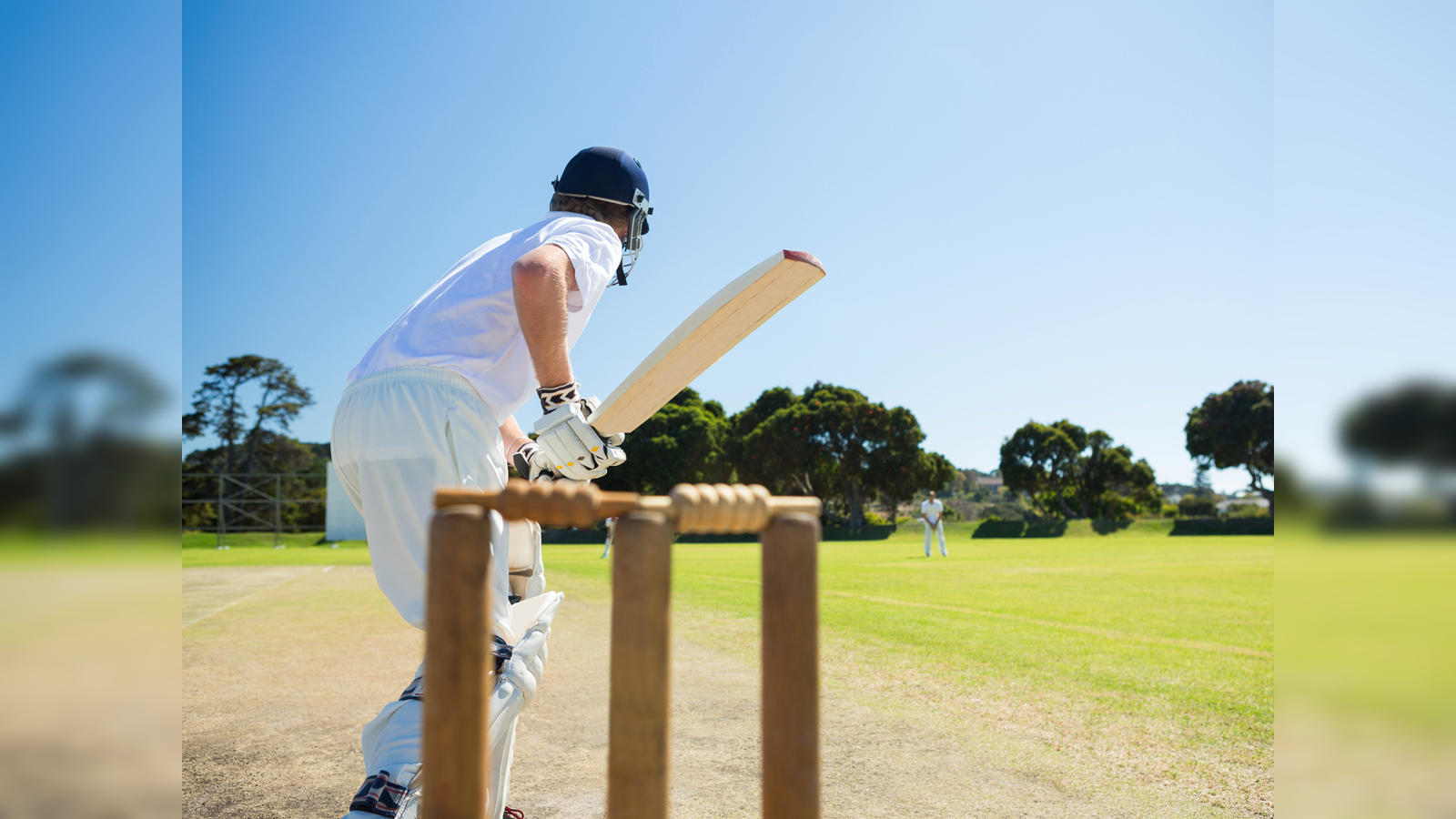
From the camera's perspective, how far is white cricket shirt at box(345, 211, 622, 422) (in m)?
2.06

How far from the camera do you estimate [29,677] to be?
356cm

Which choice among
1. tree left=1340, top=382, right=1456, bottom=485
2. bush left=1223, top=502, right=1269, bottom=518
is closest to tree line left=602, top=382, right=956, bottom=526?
bush left=1223, top=502, right=1269, bottom=518

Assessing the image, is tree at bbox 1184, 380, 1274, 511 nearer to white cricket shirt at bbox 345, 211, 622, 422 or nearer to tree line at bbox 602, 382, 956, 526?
tree line at bbox 602, 382, 956, 526

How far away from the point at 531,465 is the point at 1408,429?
10.1 feet

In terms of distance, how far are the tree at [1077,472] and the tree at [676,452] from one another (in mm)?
21125

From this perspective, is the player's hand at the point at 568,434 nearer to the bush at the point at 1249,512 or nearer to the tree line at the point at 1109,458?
the bush at the point at 1249,512

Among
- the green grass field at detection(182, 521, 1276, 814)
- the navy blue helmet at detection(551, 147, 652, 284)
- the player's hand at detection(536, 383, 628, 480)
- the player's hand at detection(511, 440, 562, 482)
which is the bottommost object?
the green grass field at detection(182, 521, 1276, 814)

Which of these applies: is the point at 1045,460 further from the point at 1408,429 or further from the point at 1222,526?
the point at 1408,429

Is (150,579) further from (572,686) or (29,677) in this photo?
(572,686)

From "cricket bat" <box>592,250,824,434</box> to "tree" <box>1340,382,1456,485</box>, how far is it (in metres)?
1.98

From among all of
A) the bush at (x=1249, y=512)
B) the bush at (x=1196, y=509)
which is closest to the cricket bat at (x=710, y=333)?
the bush at (x=1249, y=512)

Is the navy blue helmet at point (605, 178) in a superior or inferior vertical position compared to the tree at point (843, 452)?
superior

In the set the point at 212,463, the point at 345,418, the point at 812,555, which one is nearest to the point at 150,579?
the point at 345,418

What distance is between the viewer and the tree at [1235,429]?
48531 millimetres
